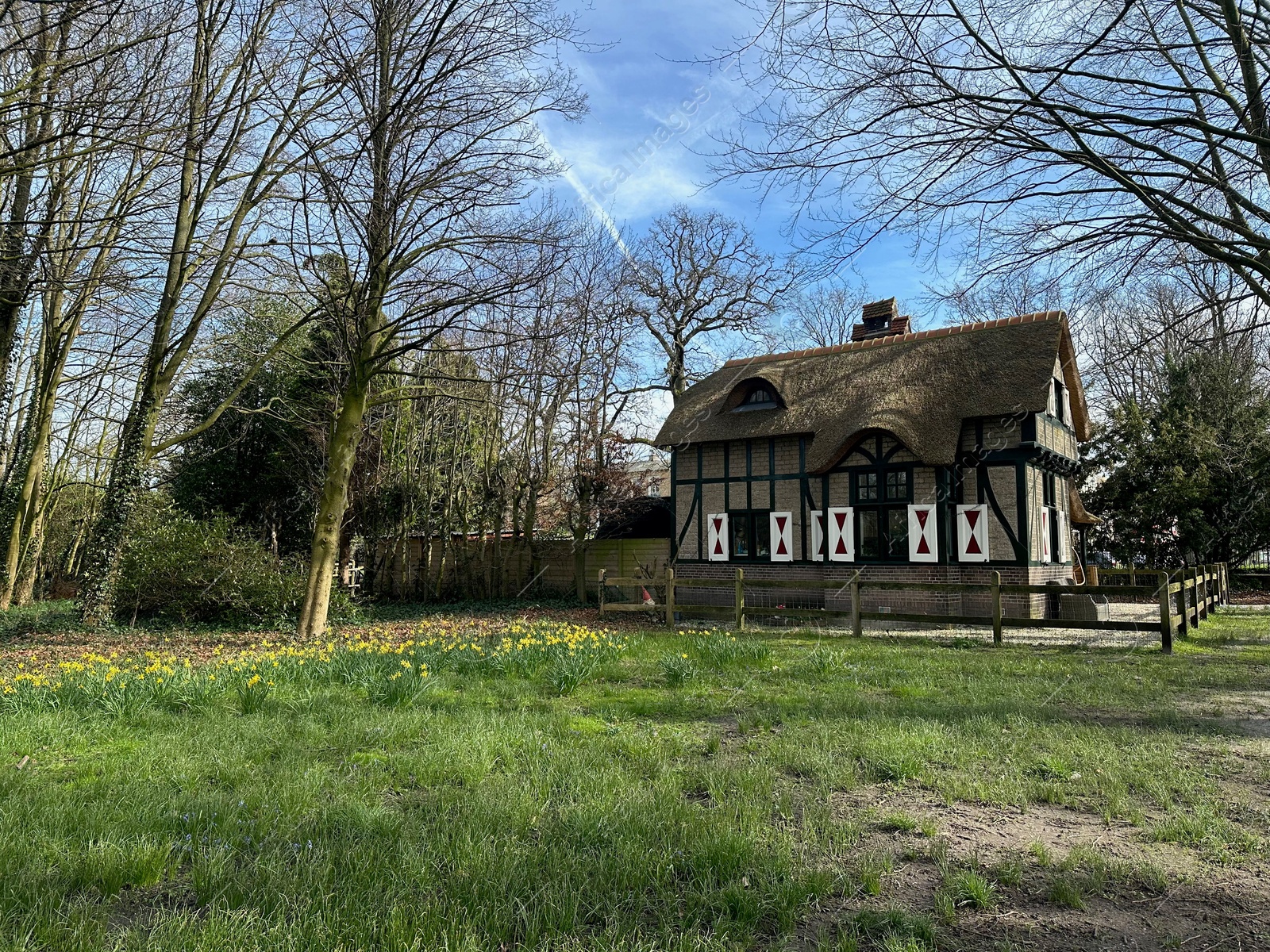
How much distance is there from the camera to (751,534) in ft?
62.2

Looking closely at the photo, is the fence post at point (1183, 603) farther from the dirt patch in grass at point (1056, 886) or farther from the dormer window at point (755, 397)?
the dirt patch in grass at point (1056, 886)

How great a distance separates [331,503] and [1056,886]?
1039cm

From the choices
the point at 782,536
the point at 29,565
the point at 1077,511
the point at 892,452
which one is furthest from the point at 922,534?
the point at 29,565

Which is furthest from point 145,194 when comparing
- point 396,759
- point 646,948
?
point 646,948

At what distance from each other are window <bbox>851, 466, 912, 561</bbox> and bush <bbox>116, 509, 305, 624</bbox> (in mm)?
11624

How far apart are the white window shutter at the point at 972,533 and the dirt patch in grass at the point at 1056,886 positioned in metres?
12.5

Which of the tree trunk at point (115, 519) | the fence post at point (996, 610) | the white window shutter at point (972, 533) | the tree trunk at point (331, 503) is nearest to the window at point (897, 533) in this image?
the white window shutter at point (972, 533)

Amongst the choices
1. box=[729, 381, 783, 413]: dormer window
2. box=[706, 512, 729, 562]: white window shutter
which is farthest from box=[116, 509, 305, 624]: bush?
box=[729, 381, 783, 413]: dormer window

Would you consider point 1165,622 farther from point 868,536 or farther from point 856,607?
point 868,536

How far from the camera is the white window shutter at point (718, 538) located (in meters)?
19.2

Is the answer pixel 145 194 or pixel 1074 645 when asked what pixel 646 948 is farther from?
pixel 145 194

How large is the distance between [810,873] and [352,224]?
1035cm

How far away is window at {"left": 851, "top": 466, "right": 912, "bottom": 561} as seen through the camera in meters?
16.8

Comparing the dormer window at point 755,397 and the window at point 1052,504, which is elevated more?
the dormer window at point 755,397
